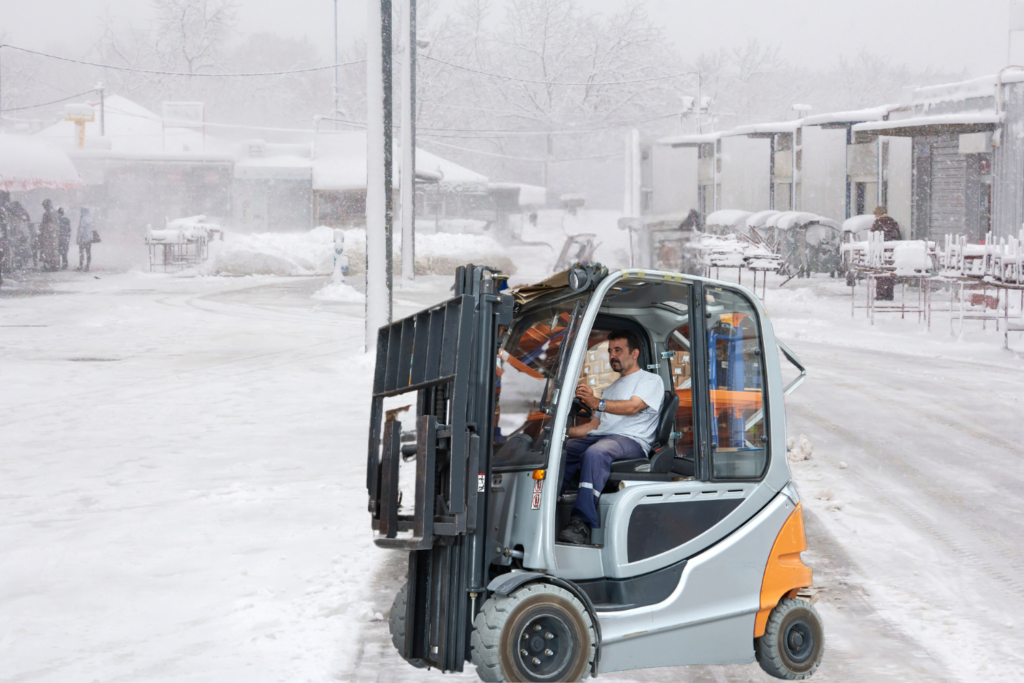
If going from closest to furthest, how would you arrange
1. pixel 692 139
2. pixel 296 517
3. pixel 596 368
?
pixel 596 368, pixel 296 517, pixel 692 139

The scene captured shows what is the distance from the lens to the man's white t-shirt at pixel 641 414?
523 cm

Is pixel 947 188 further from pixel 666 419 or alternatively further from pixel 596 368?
pixel 666 419

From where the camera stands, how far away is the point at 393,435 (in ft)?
15.5

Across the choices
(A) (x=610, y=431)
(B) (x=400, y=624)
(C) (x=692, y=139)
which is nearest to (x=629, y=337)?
(A) (x=610, y=431)

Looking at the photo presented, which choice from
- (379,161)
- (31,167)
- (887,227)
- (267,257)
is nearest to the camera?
(379,161)

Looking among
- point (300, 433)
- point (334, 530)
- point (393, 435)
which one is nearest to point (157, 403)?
point (300, 433)

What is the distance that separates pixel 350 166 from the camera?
4875cm

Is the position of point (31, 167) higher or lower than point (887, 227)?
higher

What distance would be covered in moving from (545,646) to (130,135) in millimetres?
54729

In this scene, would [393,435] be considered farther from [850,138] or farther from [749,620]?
[850,138]

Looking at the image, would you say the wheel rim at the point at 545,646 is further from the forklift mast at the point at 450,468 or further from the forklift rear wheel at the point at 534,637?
the forklift mast at the point at 450,468

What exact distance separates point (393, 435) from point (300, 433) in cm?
687

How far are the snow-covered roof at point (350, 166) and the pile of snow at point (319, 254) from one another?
3.91 m

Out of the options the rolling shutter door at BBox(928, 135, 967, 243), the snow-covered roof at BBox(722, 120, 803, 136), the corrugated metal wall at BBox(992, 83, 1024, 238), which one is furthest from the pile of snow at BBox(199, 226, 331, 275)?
the corrugated metal wall at BBox(992, 83, 1024, 238)
